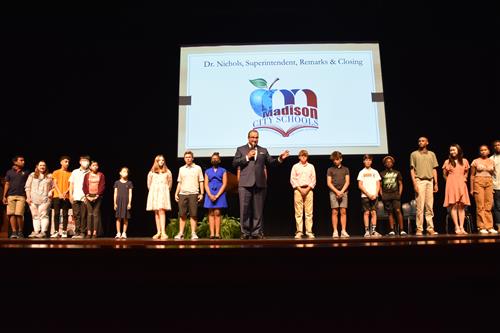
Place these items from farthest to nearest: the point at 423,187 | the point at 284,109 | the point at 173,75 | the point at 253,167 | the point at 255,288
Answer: the point at 173,75
the point at 284,109
the point at 423,187
the point at 253,167
the point at 255,288

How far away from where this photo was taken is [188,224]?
6.69m

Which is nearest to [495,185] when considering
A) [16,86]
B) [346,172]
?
[346,172]

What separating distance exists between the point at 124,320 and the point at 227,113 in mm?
6172

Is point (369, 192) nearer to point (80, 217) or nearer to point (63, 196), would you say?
point (80, 217)

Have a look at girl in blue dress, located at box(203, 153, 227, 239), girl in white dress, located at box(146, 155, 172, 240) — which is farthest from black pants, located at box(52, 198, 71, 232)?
girl in blue dress, located at box(203, 153, 227, 239)

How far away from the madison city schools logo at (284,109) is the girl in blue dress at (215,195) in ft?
3.84

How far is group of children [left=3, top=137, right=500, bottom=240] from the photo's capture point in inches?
234

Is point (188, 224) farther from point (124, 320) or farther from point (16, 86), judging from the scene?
point (124, 320)

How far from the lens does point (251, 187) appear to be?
16.1 feet

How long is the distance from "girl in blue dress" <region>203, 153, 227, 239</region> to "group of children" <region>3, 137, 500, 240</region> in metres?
0.01

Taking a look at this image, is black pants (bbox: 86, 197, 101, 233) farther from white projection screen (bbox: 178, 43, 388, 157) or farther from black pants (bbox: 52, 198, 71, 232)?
white projection screen (bbox: 178, 43, 388, 157)

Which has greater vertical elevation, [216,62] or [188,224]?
[216,62]

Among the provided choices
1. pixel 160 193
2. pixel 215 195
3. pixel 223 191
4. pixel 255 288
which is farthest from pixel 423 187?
pixel 255 288

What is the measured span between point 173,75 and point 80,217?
288 cm
